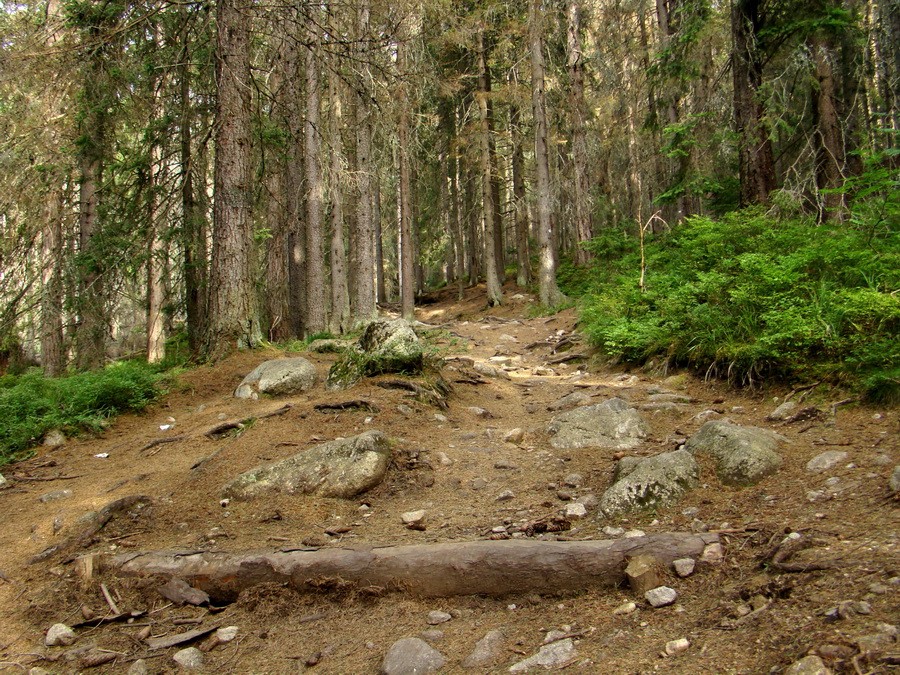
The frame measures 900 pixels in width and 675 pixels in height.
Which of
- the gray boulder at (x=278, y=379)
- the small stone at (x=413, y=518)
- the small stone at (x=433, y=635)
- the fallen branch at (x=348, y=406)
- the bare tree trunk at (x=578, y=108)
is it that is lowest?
the small stone at (x=433, y=635)

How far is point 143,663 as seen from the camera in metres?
2.77

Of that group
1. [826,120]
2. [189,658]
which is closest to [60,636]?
[189,658]

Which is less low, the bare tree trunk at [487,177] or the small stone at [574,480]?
the bare tree trunk at [487,177]

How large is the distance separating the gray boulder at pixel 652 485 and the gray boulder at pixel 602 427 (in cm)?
124

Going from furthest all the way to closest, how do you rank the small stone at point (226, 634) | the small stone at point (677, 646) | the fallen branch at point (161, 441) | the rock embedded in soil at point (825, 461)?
the fallen branch at point (161, 441) → the rock embedded in soil at point (825, 461) → the small stone at point (226, 634) → the small stone at point (677, 646)

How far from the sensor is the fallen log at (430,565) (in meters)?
2.78

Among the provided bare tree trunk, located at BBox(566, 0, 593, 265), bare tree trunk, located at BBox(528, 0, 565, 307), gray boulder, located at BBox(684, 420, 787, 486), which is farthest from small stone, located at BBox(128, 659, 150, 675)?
bare tree trunk, located at BBox(566, 0, 593, 265)

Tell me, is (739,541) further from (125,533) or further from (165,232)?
(165,232)

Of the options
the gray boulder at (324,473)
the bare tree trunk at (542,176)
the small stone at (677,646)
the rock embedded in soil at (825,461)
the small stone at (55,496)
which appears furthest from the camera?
the bare tree trunk at (542,176)

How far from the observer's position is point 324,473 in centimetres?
451

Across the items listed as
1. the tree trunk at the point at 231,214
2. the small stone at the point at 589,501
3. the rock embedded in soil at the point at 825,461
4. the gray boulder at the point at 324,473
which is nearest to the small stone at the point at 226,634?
the gray boulder at the point at 324,473

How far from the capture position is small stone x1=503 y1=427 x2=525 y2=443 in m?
5.69

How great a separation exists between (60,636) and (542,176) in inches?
652

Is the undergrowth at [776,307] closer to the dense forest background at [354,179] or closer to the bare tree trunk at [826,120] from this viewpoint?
the dense forest background at [354,179]
